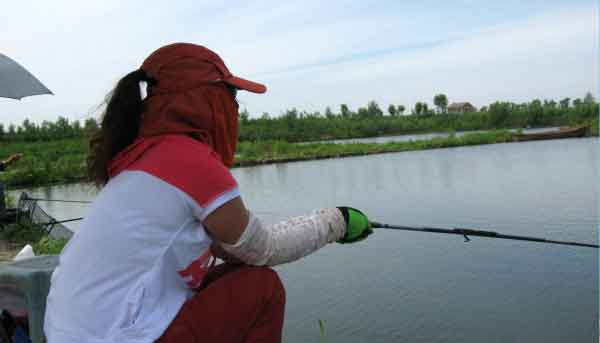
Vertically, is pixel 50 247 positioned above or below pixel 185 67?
below

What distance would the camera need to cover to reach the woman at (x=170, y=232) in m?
1.21

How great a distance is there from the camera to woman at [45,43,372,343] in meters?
1.21

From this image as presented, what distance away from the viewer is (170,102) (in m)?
1.36

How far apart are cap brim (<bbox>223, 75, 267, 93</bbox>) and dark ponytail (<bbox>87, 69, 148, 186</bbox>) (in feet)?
0.74

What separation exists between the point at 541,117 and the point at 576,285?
40.7 m

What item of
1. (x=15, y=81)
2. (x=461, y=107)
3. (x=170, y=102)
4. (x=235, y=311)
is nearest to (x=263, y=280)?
(x=235, y=311)

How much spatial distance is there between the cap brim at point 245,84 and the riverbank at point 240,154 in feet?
57.2

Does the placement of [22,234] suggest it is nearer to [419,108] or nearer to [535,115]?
[535,115]

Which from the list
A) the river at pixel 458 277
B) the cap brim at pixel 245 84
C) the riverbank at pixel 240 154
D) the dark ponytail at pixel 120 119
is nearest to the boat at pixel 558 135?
the riverbank at pixel 240 154

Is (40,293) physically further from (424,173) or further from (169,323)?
(424,173)

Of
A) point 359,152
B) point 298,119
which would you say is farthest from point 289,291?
point 298,119

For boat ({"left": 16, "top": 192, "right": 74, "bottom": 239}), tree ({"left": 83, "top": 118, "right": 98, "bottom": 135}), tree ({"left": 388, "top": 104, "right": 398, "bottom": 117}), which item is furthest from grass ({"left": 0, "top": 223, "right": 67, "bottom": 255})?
tree ({"left": 388, "top": 104, "right": 398, "bottom": 117})

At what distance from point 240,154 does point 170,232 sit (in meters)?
22.9

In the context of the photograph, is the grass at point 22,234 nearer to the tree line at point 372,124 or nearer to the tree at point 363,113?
the tree line at point 372,124
